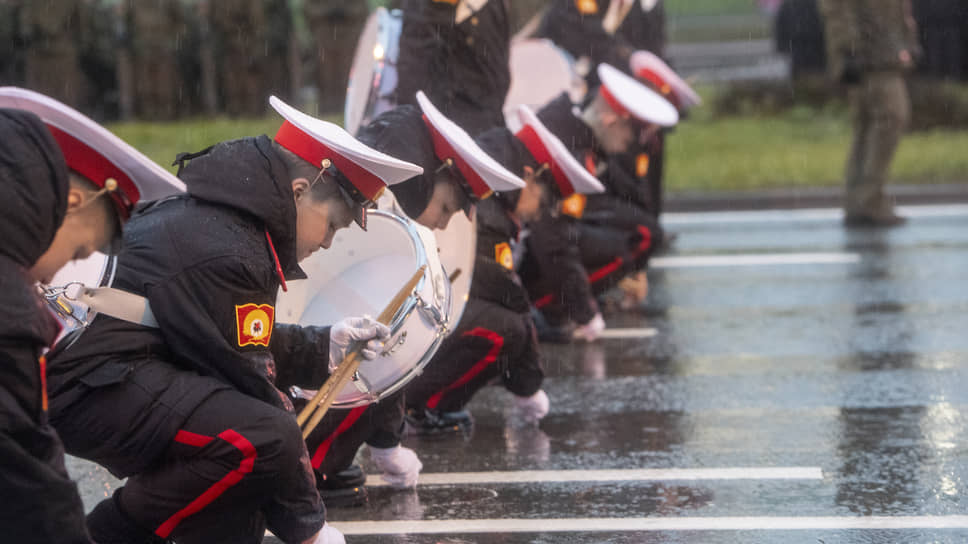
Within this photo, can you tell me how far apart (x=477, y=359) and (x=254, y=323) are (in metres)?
2.01

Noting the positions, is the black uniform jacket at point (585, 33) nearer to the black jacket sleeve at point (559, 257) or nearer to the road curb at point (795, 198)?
the black jacket sleeve at point (559, 257)

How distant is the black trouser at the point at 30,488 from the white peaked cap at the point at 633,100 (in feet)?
14.6

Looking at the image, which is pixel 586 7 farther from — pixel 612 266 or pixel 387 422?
pixel 387 422

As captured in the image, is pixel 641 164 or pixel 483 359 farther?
pixel 641 164

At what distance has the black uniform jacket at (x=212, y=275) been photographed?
3.71 meters

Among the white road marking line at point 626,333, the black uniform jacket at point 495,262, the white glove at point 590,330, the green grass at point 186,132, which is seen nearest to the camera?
the black uniform jacket at point 495,262

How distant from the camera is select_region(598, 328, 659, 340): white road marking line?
7.91 metres

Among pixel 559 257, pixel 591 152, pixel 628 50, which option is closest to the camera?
pixel 591 152

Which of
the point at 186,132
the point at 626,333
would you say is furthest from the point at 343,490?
the point at 186,132

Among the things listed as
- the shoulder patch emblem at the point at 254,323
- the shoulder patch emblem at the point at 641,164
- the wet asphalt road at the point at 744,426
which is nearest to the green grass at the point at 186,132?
the shoulder patch emblem at the point at 641,164

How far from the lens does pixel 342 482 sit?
5.01 metres

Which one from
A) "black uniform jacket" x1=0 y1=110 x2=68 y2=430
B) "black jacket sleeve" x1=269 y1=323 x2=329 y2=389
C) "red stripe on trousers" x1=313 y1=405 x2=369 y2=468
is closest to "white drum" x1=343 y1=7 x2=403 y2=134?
"red stripe on trousers" x1=313 y1=405 x2=369 y2=468

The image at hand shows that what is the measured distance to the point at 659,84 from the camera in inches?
343

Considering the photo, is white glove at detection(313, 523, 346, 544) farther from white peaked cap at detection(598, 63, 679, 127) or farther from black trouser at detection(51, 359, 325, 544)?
white peaked cap at detection(598, 63, 679, 127)
